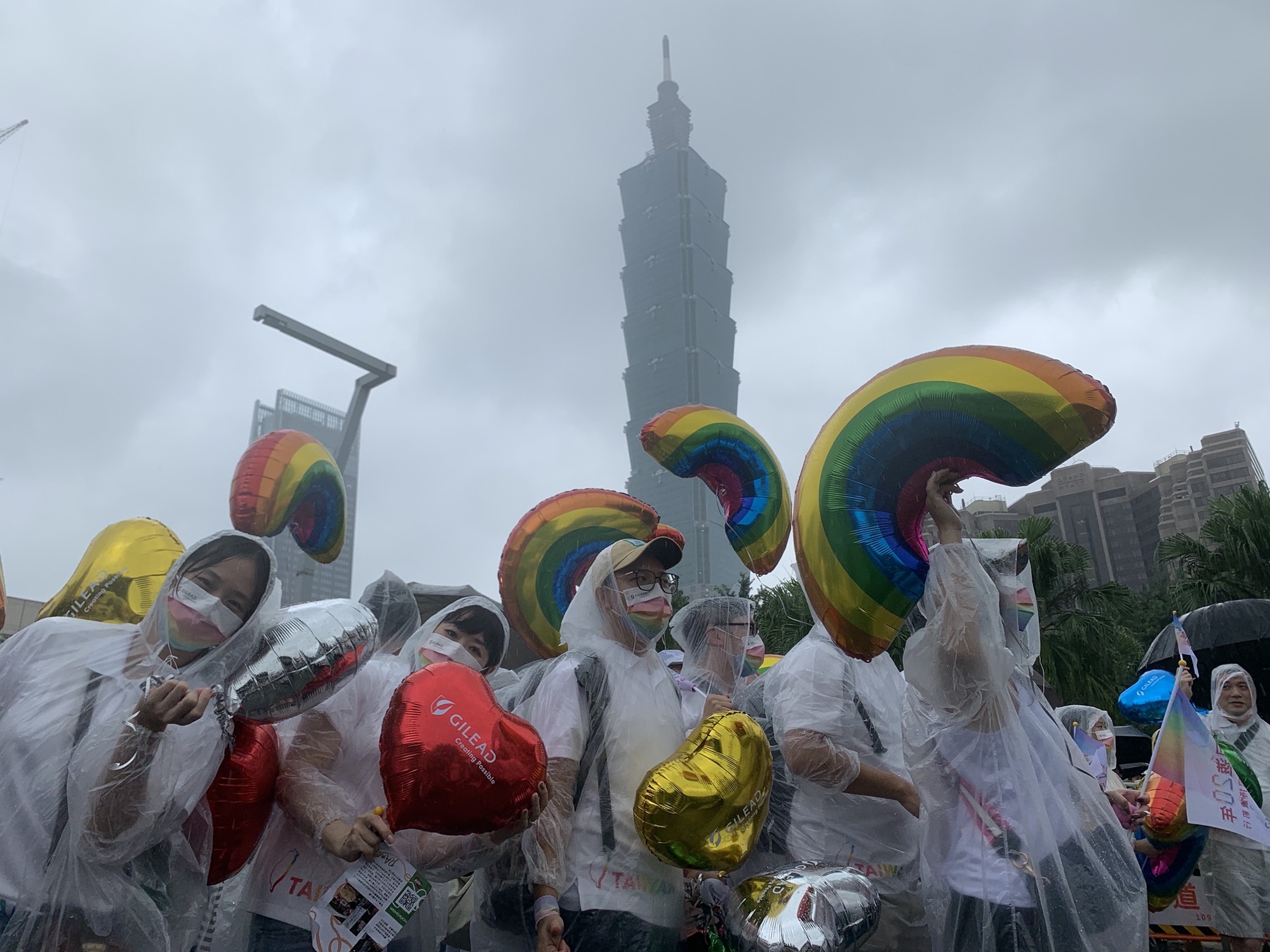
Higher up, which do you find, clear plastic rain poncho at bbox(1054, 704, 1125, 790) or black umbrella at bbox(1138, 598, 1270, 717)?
black umbrella at bbox(1138, 598, 1270, 717)

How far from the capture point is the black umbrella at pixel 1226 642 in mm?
7262

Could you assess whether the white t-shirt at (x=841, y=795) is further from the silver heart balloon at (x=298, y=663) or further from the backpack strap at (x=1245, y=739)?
the backpack strap at (x=1245, y=739)

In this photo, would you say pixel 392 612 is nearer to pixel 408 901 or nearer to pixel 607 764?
pixel 607 764

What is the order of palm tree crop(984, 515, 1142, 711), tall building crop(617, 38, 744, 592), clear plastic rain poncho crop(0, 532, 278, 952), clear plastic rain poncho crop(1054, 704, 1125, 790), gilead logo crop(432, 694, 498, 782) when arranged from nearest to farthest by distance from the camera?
1. clear plastic rain poncho crop(0, 532, 278, 952)
2. gilead logo crop(432, 694, 498, 782)
3. clear plastic rain poncho crop(1054, 704, 1125, 790)
4. palm tree crop(984, 515, 1142, 711)
5. tall building crop(617, 38, 744, 592)

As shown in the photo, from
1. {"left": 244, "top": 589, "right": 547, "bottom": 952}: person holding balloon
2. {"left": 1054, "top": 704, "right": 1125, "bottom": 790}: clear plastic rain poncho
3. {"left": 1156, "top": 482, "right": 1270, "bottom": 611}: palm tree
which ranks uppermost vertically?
{"left": 1156, "top": 482, "right": 1270, "bottom": 611}: palm tree

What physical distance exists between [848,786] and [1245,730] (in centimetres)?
386

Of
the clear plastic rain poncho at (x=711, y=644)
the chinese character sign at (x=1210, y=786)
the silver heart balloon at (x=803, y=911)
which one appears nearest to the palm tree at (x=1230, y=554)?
the chinese character sign at (x=1210, y=786)

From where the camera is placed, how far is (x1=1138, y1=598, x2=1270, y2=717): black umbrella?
726 cm

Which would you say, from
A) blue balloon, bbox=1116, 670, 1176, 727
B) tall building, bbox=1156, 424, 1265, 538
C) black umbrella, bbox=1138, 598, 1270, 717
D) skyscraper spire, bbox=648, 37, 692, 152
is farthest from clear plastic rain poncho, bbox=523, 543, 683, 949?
skyscraper spire, bbox=648, 37, 692, 152

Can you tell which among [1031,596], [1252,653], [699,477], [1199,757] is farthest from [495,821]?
[1252,653]

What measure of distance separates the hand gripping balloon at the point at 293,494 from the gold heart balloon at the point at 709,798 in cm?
344

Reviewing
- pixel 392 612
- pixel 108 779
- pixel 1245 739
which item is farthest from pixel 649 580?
pixel 1245 739

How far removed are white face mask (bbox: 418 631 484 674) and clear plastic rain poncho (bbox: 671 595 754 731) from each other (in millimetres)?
Answer: 904

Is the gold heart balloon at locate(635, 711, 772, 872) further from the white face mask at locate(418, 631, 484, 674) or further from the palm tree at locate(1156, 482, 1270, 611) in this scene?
the palm tree at locate(1156, 482, 1270, 611)
